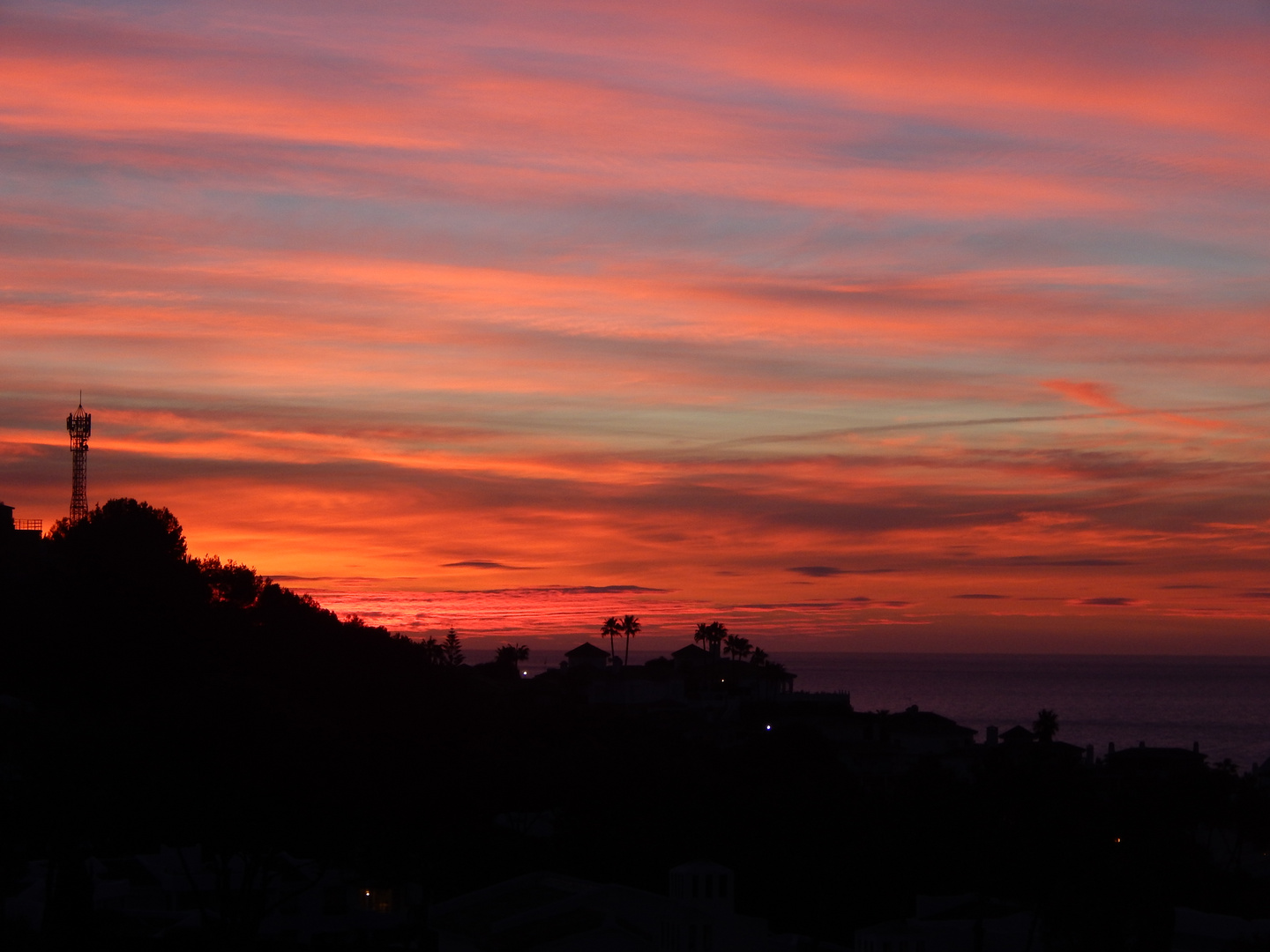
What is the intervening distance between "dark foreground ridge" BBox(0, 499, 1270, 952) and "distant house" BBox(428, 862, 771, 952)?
0.10 meters

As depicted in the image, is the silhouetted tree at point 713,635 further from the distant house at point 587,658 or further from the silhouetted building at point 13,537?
the silhouetted building at point 13,537

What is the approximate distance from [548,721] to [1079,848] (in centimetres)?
5183

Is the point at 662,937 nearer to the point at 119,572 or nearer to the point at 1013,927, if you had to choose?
the point at 1013,927

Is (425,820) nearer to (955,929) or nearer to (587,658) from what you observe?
(955,929)

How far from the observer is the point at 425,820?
47031mm

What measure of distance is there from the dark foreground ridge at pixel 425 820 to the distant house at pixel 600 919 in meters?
0.10

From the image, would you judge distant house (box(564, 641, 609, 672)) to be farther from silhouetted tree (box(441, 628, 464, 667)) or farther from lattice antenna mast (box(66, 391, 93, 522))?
lattice antenna mast (box(66, 391, 93, 522))

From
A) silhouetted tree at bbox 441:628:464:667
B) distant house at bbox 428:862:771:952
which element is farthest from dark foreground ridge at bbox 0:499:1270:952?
silhouetted tree at bbox 441:628:464:667

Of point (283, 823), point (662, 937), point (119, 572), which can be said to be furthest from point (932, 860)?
point (119, 572)

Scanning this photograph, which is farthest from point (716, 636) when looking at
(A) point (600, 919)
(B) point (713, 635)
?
(A) point (600, 919)

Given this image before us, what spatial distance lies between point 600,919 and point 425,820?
11.8m

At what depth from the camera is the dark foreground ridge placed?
3850cm

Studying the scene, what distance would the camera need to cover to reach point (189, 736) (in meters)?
39.2

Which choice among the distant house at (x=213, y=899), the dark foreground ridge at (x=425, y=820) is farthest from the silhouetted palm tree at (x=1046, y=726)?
the distant house at (x=213, y=899)
